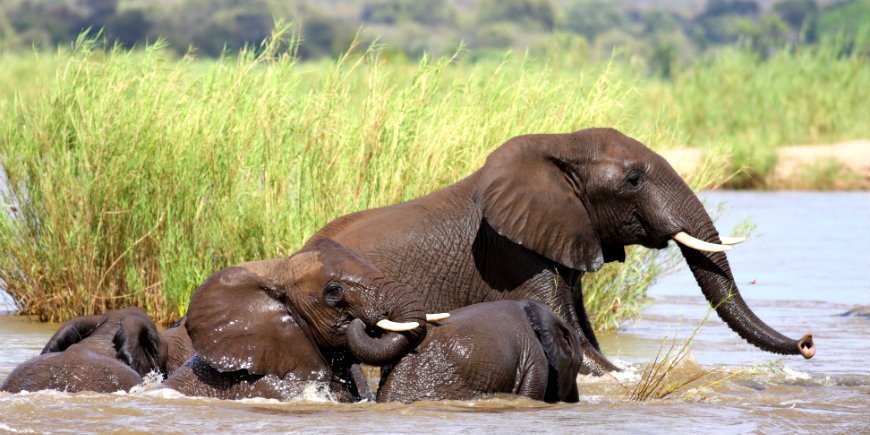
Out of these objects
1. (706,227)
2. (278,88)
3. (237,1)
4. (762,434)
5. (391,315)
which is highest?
(237,1)

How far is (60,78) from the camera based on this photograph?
11.1m

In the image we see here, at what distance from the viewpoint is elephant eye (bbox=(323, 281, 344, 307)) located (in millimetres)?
6703

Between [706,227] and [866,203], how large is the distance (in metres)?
16.5

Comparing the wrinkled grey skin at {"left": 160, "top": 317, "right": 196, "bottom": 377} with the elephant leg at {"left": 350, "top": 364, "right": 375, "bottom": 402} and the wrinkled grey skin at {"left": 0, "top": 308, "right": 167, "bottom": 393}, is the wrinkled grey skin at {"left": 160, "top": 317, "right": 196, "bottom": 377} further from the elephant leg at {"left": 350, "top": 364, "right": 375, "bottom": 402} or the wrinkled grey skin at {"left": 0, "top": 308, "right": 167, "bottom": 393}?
the elephant leg at {"left": 350, "top": 364, "right": 375, "bottom": 402}

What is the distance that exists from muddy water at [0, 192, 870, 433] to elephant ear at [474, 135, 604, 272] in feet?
2.35

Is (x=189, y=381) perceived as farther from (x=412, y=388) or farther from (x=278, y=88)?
(x=278, y=88)

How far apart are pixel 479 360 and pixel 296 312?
87 cm

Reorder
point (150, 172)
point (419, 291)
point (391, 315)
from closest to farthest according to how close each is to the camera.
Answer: point (391, 315) < point (419, 291) < point (150, 172)

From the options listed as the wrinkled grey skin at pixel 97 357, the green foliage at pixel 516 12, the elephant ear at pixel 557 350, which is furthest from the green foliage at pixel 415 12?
the elephant ear at pixel 557 350

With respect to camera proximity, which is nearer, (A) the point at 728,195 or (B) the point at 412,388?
(B) the point at 412,388

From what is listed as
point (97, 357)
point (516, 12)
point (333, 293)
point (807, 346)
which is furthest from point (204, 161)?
point (516, 12)

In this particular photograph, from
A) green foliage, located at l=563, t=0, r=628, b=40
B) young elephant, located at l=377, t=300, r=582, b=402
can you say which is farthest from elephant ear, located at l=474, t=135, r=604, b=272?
green foliage, located at l=563, t=0, r=628, b=40

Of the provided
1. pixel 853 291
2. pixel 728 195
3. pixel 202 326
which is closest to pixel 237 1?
pixel 728 195

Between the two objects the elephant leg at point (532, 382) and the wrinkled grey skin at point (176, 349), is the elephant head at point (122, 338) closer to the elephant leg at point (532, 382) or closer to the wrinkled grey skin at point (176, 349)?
the wrinkled grey skin at point (176, 349)
